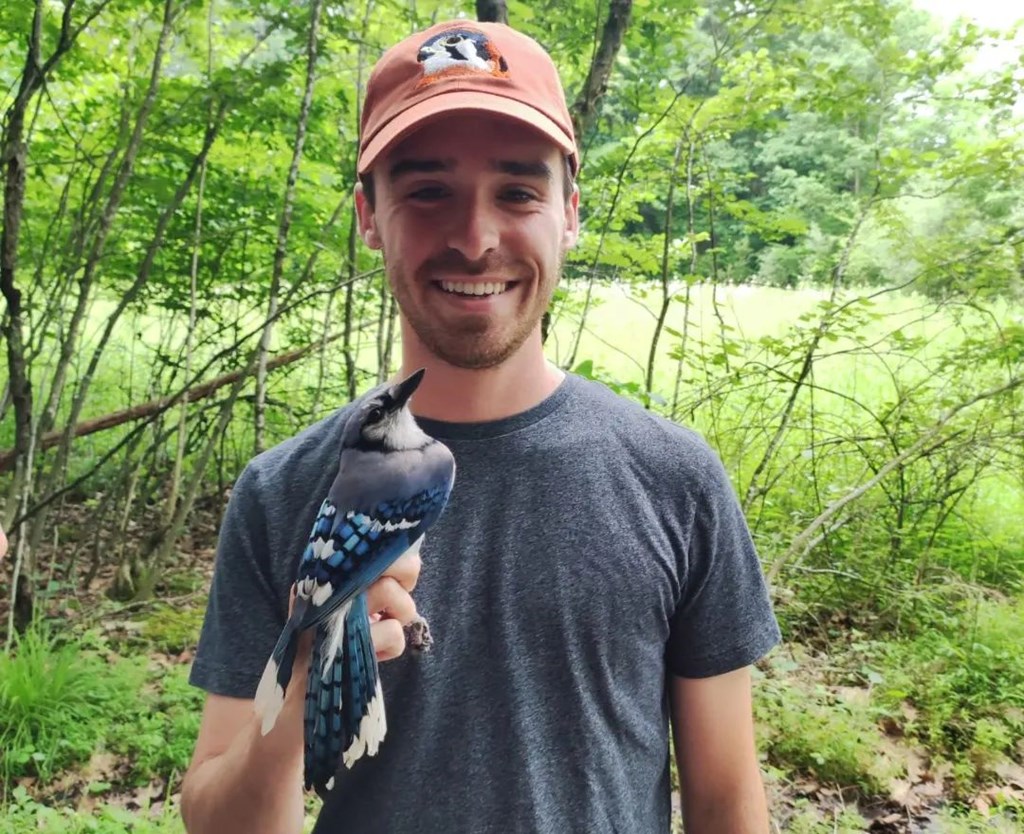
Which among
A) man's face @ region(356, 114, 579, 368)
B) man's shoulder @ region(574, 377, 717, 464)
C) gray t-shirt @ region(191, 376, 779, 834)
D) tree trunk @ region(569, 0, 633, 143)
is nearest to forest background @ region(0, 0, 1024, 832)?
tree trunk @ region(569, 0, 633, 143)

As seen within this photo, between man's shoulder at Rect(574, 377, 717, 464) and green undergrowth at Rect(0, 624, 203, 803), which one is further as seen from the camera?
green undergrowth at Rect(0, 624, 203, 803)

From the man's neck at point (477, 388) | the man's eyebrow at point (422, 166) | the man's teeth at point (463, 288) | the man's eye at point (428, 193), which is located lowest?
the man's neck at point (477, 388)

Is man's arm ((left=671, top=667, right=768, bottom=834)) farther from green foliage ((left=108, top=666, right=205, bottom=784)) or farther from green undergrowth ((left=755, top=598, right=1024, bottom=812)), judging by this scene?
green foliage ((left=108, top=666, right=205, bottom=784))

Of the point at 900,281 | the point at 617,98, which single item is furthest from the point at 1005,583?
the point at 617,98

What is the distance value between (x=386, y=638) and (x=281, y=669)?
0.13 metres

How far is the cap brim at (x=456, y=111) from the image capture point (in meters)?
1.04

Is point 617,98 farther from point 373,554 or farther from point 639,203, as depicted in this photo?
point 373,554

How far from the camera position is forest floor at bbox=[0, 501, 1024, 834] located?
2.75m

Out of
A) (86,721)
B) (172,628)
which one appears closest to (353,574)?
(86,721)

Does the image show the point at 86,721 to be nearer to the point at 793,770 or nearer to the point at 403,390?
the point at 793,770

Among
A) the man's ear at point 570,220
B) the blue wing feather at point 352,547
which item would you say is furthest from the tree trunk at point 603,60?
the blue wing feather at point 352,547

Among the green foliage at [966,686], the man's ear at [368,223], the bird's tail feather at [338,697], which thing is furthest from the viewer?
the green foliage at [966,686]

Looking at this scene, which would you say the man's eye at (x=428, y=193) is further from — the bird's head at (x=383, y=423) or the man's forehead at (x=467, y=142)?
the bird's head at (x=383, y=423)

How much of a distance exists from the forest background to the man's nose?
1.38 m
